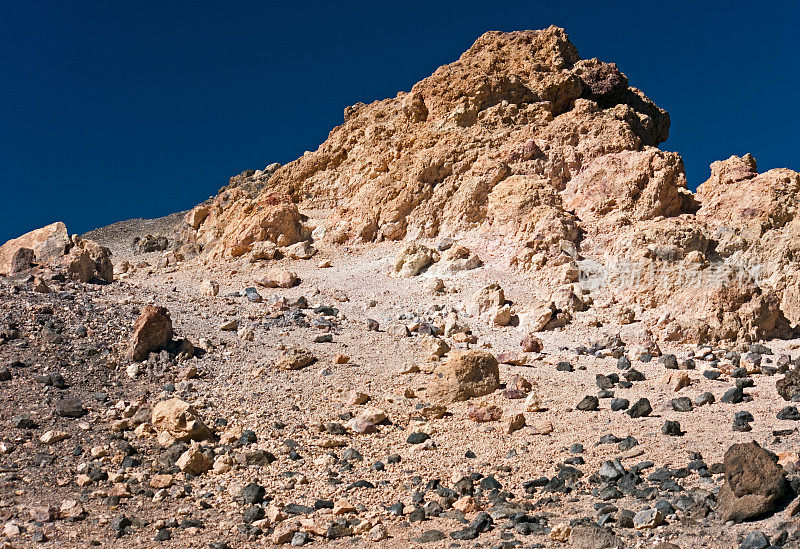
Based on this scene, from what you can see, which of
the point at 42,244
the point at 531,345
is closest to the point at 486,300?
the point at 531,345

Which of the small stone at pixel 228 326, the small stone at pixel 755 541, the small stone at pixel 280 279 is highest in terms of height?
the small stone at pixel 280 279

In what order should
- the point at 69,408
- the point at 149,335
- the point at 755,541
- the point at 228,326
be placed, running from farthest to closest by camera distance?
the point at 228,326 < the point at 149,335 < the point at 69,408 < the point at 755,541

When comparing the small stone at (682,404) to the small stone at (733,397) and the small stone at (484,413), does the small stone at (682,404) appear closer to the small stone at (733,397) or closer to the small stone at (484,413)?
the small stone at (733,397)

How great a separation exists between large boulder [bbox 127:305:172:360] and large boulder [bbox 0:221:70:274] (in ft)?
27.2

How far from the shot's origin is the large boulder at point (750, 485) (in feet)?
19.4

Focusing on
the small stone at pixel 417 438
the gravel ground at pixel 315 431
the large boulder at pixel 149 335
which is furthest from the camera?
the large boulder at pixel 149 335

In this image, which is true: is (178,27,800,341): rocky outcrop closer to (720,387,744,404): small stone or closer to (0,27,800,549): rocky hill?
(0,27,800,549): rocky hill

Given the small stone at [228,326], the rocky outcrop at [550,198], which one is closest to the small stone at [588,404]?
the rocky outcrop at [550,198]

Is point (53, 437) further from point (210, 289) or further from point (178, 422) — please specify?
point (210, 289)

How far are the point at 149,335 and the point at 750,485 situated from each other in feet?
30.9

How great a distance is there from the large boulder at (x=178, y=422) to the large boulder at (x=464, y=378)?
3389 mm

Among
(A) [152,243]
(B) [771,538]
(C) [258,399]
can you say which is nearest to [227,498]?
(C) [258,399]

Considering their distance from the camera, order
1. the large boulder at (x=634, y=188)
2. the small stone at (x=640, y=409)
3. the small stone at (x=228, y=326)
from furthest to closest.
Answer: the large boulder at (x=634, y=188) < the small stone at (x=228, y=326) < the small stone at (x=640, y=409)

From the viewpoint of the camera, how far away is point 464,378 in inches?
405
